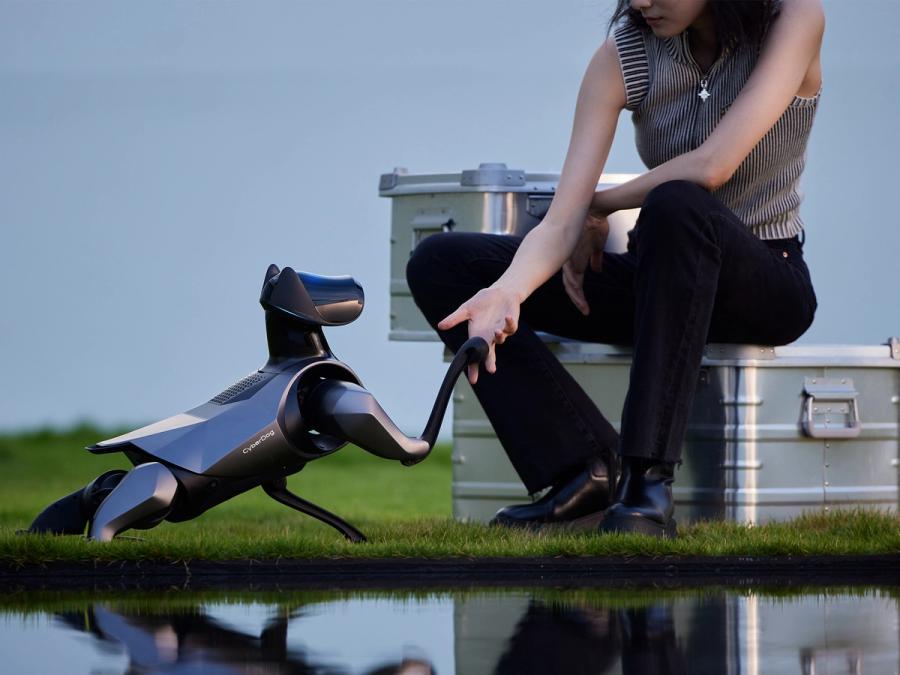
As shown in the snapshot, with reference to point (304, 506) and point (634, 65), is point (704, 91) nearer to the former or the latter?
point (634, 65)

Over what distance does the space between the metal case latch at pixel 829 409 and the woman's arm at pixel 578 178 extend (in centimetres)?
56

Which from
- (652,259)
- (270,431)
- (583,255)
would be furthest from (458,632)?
(583,255)

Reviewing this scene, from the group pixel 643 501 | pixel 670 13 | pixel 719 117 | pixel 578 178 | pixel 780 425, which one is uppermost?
pixel 670 13

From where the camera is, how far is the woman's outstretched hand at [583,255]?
2.29 meters

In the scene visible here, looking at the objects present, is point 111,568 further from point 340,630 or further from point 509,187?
point 509,187

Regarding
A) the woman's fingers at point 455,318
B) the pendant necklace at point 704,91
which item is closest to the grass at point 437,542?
the woman's fingers at point 455,318

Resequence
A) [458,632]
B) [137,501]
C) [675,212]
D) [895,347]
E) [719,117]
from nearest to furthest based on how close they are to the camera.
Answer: [458,632] → [137,501] → [675,212] → [719,117] → [895,347]

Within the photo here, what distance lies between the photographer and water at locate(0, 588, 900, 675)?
128 cm

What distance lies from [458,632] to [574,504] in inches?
30.0

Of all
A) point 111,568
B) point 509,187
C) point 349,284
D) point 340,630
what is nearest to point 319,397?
point 349,284

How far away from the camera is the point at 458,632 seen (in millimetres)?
1458

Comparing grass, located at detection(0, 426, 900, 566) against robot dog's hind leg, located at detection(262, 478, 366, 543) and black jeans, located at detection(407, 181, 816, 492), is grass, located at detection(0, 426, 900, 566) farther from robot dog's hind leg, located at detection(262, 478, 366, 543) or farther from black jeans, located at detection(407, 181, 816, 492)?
black jeans, located at detection(407, 181, 816, 492)

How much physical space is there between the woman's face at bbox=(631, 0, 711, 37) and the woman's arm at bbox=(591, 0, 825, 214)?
123mm

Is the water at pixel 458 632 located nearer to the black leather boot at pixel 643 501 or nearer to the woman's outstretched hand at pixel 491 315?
the black leather boot at pixel 643 501
